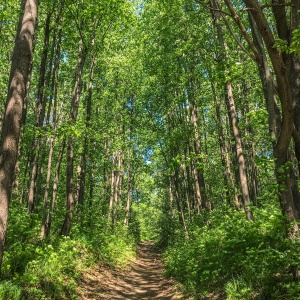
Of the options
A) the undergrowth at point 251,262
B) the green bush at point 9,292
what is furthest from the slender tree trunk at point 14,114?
the undergrowth at point 251,262

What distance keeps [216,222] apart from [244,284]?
5.23 m

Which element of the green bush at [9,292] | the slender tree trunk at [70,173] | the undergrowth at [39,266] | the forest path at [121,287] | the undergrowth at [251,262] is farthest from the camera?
the slender tree trunk at [70,173]

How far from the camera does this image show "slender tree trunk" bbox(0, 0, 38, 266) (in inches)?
187

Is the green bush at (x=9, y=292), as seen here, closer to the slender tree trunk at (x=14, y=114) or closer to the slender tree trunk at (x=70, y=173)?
the slender tree trunk at (x=14, y=114)

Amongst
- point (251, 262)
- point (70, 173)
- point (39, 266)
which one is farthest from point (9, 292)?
point (70, 173)

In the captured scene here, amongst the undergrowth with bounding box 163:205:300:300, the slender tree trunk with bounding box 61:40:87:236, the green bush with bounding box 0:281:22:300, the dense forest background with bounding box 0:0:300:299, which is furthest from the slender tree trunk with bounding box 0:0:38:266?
the slender tree trunk with bounding box 61:40:87:236

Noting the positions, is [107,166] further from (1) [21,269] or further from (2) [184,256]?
(1) [21,269]

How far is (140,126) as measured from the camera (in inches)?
974

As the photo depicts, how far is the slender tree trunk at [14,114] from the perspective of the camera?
474 cm

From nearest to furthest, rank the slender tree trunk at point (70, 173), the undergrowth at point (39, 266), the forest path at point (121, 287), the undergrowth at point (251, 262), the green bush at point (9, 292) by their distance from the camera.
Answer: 1. the undergrowth at point (251, 262)
2. the green bush at point (9, 292)
3. the undergrowth at point (39, 266)
4. the forest path at point (121, 287)
5. the slender tree trunk at point (70, 173)

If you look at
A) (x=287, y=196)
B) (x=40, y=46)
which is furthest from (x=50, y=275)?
(x=40, y=46)

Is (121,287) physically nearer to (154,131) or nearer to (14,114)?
(14,114)

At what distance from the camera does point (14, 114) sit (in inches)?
200

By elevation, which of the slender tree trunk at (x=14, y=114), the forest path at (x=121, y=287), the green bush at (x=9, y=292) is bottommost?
the forest path at (x=121, y=287)
